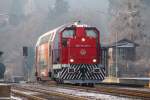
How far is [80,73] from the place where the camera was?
35156 mm

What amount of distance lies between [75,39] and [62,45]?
1.22m

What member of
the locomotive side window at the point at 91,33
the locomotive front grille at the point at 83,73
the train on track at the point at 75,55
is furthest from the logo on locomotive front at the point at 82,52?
the locomotive side window at the point at 91,33

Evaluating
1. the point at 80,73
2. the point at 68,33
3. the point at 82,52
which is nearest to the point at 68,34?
the point at 68,33

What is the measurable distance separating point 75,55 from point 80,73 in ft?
4.83

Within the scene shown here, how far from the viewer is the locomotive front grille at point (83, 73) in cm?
3484

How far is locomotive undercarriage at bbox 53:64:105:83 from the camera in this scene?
34875mm

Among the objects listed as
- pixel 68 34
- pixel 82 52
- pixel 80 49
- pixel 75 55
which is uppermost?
pixel 68 34

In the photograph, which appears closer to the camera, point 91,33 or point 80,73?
point 80,73

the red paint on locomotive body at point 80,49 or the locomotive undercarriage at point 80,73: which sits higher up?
the red paint on locomotive body at point 80,49

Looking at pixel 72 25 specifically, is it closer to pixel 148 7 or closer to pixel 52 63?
pixel 52 63

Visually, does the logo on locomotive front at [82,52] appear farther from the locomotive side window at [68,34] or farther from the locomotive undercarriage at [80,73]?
the locomotive side window at [68,34]

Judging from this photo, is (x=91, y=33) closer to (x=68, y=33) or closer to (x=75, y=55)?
(x=68, y=33)

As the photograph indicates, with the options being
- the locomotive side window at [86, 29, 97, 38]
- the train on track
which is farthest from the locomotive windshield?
the locomotive side window at [86, 29, 97, 38]

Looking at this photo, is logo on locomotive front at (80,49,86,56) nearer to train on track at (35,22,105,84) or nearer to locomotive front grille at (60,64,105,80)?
train on track at (35,22,105,84)
